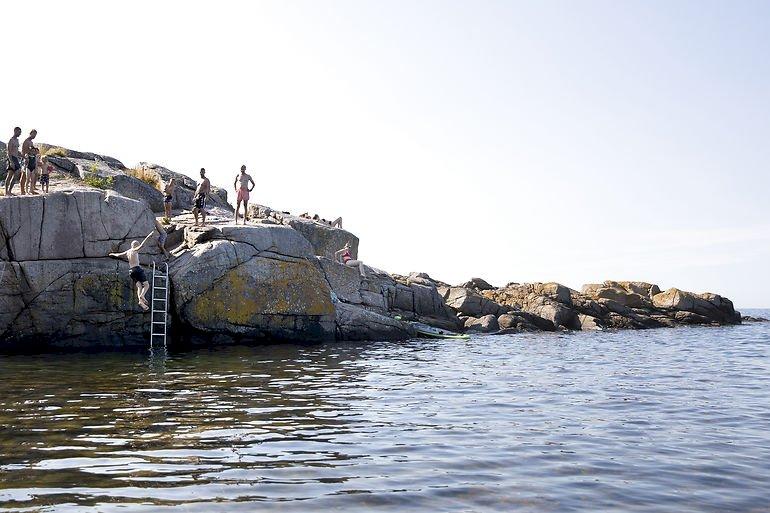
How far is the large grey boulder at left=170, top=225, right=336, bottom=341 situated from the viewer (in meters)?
25.3

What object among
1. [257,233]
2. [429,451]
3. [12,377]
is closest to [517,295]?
[257,233]

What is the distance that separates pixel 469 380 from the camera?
16844 mm

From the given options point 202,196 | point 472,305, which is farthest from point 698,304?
point 202,196

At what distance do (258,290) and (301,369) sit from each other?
8531 millimetres

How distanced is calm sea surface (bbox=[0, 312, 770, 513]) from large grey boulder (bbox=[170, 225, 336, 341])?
6214mm

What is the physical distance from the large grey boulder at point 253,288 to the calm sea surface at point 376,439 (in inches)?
245

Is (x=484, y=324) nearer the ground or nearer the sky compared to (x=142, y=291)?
nearer the ground

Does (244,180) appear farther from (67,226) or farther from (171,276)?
(67,226)

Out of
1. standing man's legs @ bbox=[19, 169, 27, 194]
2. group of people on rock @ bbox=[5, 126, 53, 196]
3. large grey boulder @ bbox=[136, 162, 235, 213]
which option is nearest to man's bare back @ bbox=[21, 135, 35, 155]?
group of people on rock @ bbox=[5, 126, 53, 196]

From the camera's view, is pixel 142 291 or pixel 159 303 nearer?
pixel 142 291

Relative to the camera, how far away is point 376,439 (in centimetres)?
963

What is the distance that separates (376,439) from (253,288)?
17.3 metres

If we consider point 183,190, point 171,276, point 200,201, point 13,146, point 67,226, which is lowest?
point 171,276

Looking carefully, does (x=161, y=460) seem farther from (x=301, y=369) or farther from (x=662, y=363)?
(x=662, y=363)
